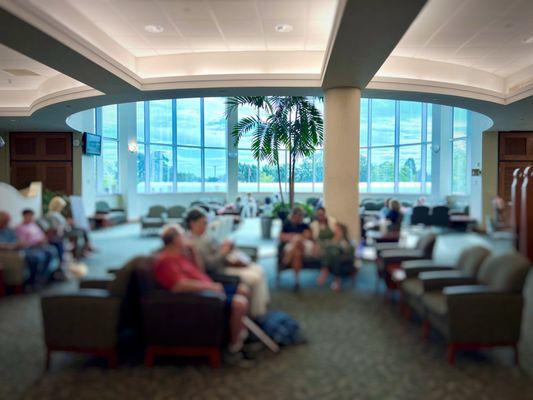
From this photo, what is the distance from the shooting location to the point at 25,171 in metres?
3.79

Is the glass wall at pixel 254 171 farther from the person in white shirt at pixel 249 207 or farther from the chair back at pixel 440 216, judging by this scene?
the chair back at pixel 440 216

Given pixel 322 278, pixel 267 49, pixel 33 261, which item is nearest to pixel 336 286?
pixel 322 278

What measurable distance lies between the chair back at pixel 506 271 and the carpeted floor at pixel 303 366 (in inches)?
29.2

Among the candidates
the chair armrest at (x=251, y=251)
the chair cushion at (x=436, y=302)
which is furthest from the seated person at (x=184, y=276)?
the chair cushion at (x=436, y=302)

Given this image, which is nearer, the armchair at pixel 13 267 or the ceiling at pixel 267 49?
the armchair at pixel 13 267

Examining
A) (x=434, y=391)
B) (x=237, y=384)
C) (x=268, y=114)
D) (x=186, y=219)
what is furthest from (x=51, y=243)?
(x=434, y=391)

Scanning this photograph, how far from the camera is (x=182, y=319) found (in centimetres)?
363

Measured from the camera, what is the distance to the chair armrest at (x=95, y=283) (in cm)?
350

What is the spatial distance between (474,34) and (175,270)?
571 cm

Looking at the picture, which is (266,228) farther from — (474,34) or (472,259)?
(474,34)

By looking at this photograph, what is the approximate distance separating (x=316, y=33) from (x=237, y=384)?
15.6 feet

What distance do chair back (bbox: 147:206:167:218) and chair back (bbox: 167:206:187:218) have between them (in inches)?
1.7

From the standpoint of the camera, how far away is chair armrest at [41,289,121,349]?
3570 mm

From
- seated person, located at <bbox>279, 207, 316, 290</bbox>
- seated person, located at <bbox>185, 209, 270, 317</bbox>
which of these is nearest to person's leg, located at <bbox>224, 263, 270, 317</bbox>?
seated person, located at <bbox>185, 209, 270, 317</bbox>
